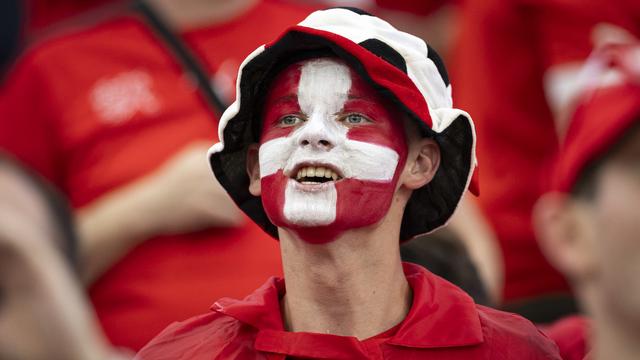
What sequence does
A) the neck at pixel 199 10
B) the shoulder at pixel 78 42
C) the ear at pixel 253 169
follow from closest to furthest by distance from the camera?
the ear at pixel 253 169 → the shoulder at pixel 78 42 → the neck at pixel 199 10

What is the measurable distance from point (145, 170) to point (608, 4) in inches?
59.1

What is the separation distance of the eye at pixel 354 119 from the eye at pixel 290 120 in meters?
0.10

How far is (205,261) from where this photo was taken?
5.57 meters

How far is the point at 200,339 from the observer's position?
4086mm

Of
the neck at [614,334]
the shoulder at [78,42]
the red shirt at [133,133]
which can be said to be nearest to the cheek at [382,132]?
the neck at [614,334]

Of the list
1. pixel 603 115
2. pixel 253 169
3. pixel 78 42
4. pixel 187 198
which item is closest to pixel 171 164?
pixel 187 198

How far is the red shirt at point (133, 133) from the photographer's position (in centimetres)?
554

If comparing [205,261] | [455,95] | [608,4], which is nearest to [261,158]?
[205,261]

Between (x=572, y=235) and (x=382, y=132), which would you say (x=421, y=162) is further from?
(x=572, y=235)

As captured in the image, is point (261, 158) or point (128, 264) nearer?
point (261, 158)

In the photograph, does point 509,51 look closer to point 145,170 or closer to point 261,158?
point 145,170

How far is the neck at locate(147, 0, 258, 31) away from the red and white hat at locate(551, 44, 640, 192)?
2.08 m

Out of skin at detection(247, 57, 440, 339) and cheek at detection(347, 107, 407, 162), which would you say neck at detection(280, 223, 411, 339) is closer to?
skin at detection(247, 57, 440, 339)

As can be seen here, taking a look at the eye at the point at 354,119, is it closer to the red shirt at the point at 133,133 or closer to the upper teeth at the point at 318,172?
the upper teeth at the point at 318,172
